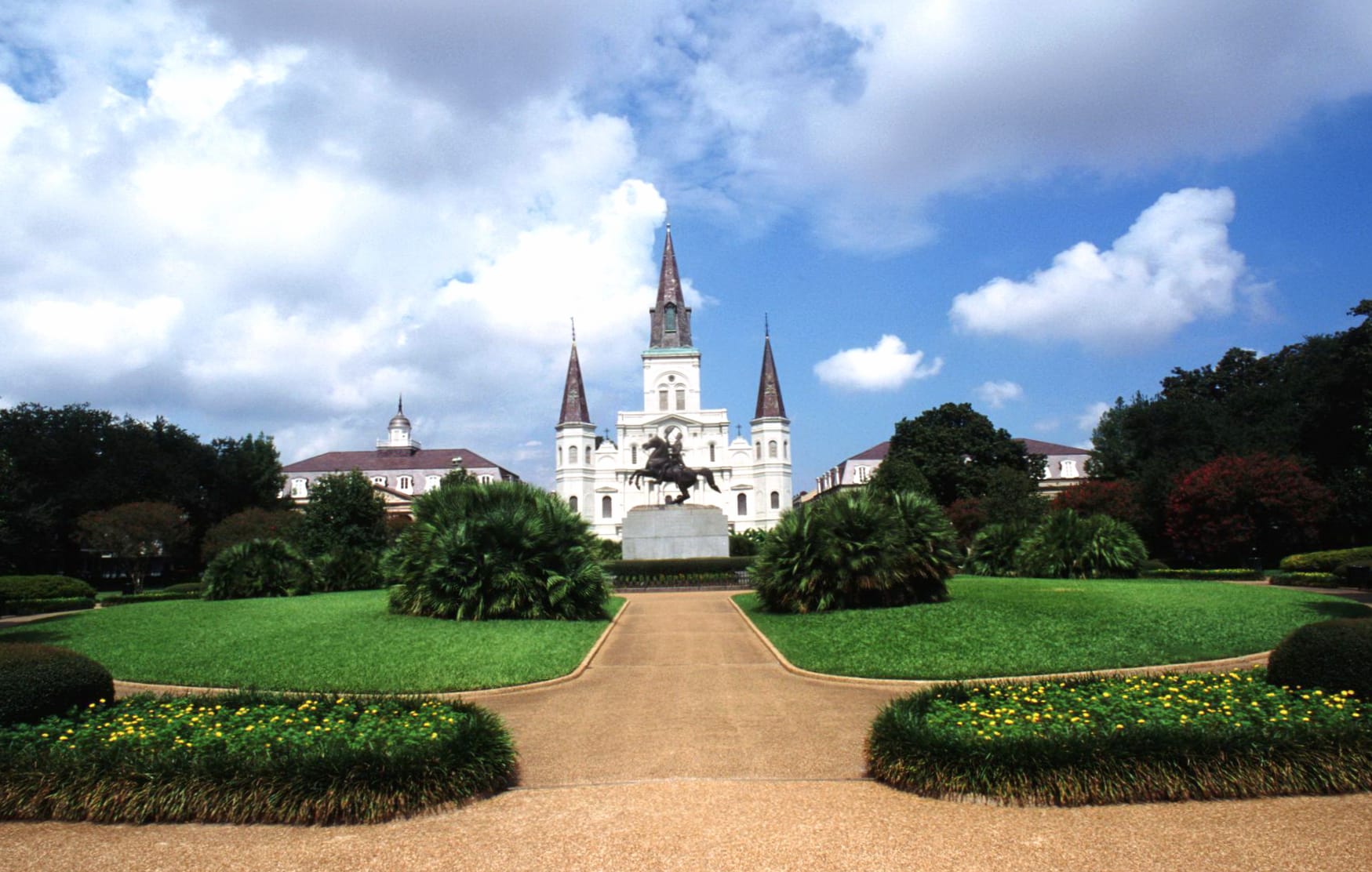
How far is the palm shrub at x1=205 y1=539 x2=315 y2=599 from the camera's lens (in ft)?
89.6

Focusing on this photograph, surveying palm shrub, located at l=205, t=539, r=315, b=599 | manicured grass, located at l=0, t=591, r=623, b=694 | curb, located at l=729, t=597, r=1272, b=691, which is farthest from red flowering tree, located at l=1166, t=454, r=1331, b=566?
palm shrub, located at l=205, t=539, r=315, b=599

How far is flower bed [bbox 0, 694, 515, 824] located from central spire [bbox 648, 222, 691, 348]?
318 feet

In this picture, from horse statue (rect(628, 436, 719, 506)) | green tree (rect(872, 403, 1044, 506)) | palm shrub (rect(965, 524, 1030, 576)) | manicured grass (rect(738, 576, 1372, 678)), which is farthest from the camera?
green tree (rect(872, 403, 1044, 506))

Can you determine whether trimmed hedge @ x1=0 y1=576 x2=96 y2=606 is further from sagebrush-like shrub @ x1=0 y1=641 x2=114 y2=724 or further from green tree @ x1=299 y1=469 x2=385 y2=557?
sagebrush-like shrub @ x1=0 y1=641 x2=114 y2=724

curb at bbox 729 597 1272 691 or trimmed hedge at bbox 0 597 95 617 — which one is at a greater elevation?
trimmed hedge at bbox 0 597 95 617

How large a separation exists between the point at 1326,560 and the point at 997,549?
36.5 feet

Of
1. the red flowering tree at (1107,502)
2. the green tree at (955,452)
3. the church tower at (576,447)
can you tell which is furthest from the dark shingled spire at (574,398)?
the red flowering tree at (1107,502)

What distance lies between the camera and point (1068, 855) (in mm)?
6039

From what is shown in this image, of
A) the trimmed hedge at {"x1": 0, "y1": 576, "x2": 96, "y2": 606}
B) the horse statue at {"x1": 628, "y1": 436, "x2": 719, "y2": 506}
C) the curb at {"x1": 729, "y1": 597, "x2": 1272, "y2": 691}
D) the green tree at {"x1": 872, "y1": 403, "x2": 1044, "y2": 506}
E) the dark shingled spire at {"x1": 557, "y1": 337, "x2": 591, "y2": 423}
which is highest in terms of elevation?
the dark shingled spire at {"x1": 557, "y1": 337, "x2": 591, "y2": 423}

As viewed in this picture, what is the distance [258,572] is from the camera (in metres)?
28.0

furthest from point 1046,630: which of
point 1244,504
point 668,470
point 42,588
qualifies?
point 42,588

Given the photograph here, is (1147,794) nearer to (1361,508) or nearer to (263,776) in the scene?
(263,776)

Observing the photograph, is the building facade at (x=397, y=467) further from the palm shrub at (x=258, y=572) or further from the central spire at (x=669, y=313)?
the palm shrub at (x=258, y=572)

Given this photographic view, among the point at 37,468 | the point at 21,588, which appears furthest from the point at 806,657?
the point at 37,468
